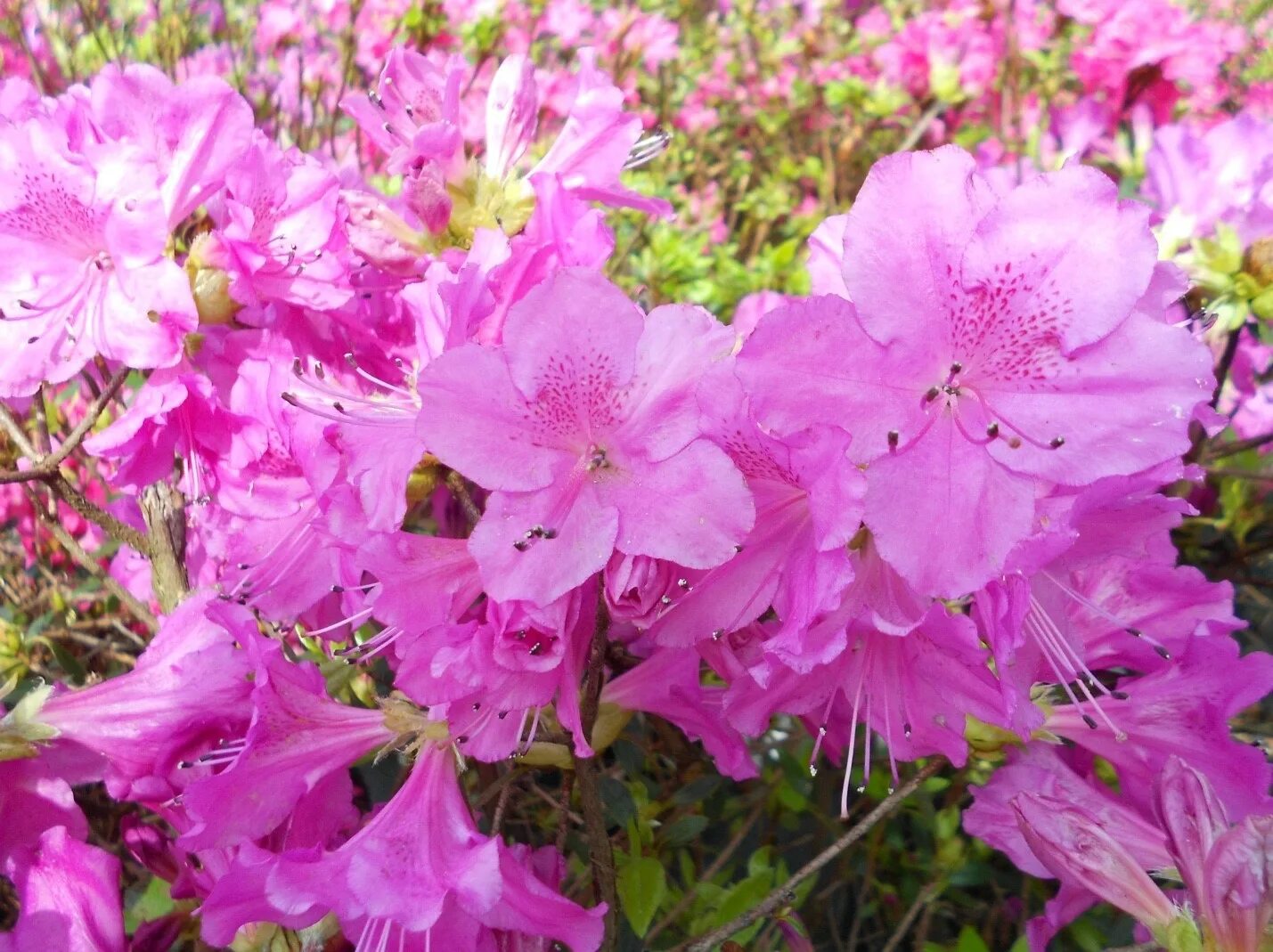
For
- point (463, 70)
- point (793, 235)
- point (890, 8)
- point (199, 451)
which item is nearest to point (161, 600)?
point (199, 451)

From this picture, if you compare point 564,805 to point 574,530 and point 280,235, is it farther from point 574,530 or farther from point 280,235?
point 280,235

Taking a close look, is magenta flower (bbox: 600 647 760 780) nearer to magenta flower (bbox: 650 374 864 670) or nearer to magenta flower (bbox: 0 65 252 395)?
magenta flower (bbox: 650 374 864 670)

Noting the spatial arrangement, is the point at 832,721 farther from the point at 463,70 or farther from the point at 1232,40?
the point at 1232,40

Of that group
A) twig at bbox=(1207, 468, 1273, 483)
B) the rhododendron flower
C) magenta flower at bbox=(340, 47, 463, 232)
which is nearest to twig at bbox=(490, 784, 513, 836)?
magenta flower at bbox=(340, 47, 463, 232)

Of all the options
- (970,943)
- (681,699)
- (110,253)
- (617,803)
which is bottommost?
(970,943)

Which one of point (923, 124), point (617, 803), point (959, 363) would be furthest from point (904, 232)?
point (923, 124)
